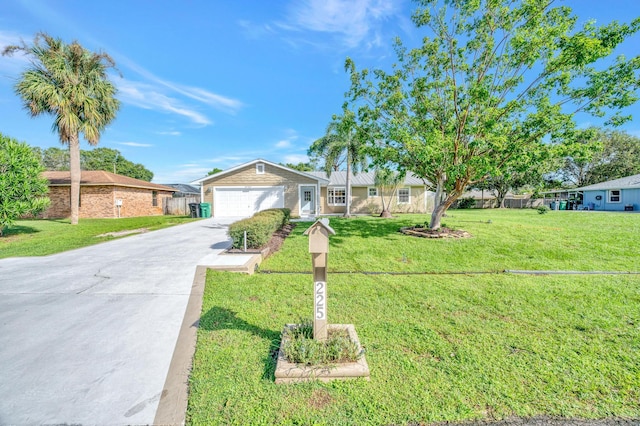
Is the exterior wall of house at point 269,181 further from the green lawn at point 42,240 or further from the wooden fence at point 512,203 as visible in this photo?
the wooden fence at point 512,203

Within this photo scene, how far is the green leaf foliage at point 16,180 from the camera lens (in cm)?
930

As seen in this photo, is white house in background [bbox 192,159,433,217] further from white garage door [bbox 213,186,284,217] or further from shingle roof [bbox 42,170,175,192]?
shingle roof [bbox 42,170,175,192]

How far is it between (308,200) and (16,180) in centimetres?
1333

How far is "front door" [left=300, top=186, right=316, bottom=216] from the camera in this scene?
1836 centimetres

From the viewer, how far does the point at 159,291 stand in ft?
15.0

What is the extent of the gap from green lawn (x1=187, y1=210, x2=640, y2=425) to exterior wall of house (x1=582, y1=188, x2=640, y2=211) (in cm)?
2391

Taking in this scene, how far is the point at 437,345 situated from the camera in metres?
3.02

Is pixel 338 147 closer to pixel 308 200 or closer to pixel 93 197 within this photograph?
pixel 308 200

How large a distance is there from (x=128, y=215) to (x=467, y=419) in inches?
884

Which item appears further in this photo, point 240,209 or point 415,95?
Answer: point 240,209

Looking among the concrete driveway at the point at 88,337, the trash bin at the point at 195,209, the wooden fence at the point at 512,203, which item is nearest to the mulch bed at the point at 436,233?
the concrete driveway at the point at 88,337

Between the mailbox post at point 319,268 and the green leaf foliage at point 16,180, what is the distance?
40.8ft

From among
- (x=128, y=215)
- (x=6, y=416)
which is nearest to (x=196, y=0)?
(x=6, y=416)

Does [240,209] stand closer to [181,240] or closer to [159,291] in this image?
[181,240]
